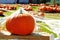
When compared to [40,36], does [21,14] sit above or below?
above

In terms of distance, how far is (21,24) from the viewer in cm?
333

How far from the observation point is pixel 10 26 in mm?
3404

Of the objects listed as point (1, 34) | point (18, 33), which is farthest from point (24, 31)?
point (1, 34)

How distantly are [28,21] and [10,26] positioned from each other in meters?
Result: 0.24

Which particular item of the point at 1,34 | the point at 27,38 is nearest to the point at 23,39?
the point at 27,38

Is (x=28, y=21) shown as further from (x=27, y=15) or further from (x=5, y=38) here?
(x=5, y=38)

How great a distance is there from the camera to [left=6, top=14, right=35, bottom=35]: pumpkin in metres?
3.34

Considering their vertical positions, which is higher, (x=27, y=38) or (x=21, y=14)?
(x=21, y=14)

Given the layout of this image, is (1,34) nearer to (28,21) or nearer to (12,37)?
(12,37)

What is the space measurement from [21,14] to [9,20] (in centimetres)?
17

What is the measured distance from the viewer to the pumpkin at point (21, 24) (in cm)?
334

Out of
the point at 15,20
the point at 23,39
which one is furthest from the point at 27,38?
the point at 15,20

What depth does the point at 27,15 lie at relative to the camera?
342 cm

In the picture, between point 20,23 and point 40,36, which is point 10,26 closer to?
point 20,23
